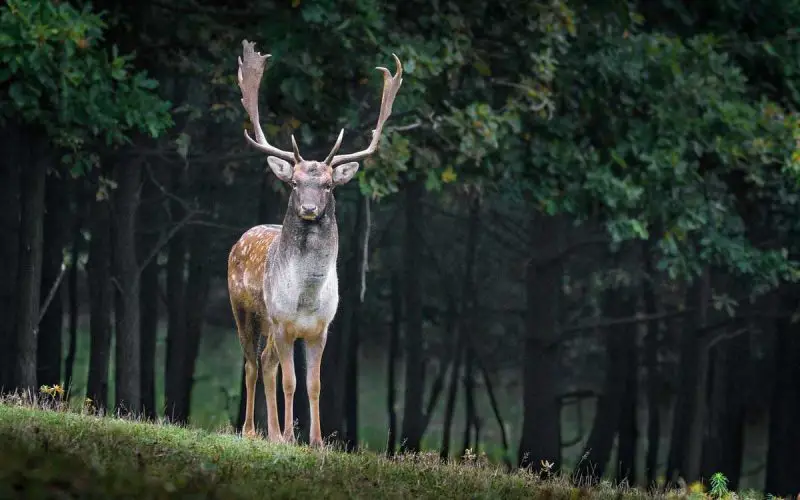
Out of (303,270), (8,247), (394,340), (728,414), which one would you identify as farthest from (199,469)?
(728,414)

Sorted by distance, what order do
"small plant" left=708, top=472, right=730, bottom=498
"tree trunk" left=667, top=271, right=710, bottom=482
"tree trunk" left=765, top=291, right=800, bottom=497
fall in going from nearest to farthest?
"small plant" left=708, top=472, right=730, bottom=498 → "tree trunk" left=765, top=291, right=800, bottom=497 → "tree trunk" left=667, top=271, right=710, bottom=482

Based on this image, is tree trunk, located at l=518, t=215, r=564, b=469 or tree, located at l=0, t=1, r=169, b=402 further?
Result: tree trunk, located at l=518, t=215, r=564, b=469

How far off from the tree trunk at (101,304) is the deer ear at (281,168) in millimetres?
9118

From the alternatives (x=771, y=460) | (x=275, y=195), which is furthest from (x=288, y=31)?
(x=771, y=460)

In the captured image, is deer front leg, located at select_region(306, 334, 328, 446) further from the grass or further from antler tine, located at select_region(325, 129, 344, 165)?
the grass

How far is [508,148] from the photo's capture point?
18719 mm

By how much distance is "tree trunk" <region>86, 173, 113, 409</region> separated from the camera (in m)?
21.9

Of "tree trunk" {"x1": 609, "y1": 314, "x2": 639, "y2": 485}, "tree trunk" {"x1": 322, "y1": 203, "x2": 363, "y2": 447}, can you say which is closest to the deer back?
"tree trunk" {"x1": 322, "y1": 203, "x2": 363, "y2": 447}

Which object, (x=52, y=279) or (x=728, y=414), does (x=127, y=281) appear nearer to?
(x=52, y=279)

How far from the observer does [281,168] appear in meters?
12.6

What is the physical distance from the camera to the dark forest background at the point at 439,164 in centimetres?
1702

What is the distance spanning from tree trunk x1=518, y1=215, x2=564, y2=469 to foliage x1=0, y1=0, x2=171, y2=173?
9039 mm

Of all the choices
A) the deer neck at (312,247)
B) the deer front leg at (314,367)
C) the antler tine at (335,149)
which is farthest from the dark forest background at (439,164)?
the antler tine at (335,149)

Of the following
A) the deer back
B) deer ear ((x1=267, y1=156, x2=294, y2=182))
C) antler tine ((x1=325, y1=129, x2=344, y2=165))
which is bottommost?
the deer back
